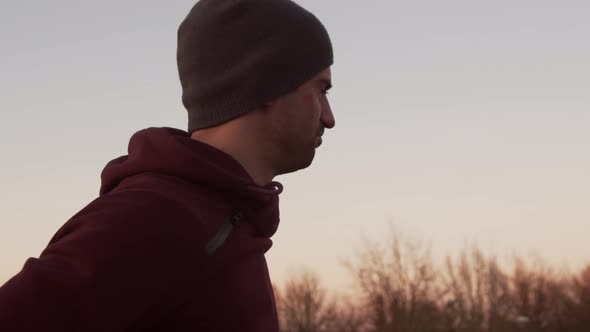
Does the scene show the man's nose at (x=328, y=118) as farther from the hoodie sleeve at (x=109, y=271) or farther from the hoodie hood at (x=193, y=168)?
the hoodie sleeve at (x=109, y=271)

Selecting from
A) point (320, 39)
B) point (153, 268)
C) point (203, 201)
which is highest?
point (320, 39)

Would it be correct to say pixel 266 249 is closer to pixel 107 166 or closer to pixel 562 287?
pixel 107 166

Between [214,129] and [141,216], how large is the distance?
46 cm

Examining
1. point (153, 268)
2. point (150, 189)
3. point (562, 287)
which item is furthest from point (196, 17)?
point (562, 287)

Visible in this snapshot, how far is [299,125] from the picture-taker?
1.98 m

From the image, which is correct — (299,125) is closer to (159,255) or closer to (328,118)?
(328,118)

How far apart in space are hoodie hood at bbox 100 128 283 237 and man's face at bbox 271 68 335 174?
109 mm

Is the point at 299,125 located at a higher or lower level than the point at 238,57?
lower

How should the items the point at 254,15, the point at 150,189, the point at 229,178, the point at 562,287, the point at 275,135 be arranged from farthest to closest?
the point at 562,287, the point at 254,15, the point at 275,135, the point at 229,178, the point at 150,189

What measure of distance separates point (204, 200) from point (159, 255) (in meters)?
0.23

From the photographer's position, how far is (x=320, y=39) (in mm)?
2217

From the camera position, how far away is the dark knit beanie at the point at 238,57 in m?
2.02

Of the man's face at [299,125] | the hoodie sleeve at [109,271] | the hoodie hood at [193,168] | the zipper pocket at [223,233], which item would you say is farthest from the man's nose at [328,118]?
the hoodie sleeve at [109,271]

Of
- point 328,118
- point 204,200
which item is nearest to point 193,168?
point 204,200
